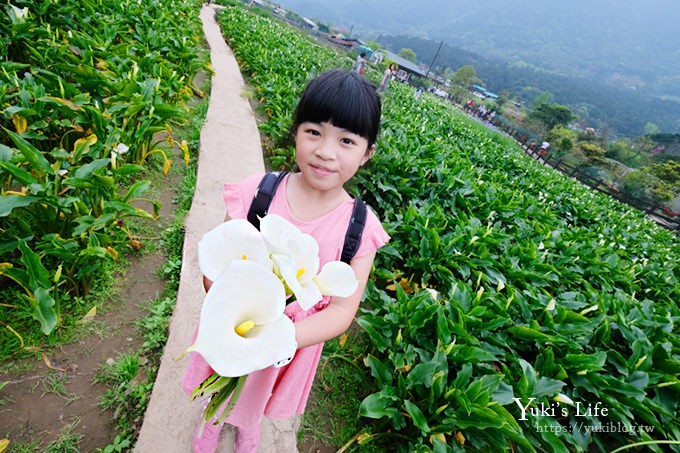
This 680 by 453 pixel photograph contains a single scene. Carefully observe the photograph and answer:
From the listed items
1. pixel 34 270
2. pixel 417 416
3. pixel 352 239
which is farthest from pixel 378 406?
pixel 34 270

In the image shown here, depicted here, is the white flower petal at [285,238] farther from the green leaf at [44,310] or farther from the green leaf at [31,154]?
the green leaf at [31,154]

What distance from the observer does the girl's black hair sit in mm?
1200

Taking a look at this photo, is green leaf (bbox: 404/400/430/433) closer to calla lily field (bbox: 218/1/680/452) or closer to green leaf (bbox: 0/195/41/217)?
calla lily field (bbox: 218/1/680/452)

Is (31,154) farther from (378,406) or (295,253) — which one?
(378,406)

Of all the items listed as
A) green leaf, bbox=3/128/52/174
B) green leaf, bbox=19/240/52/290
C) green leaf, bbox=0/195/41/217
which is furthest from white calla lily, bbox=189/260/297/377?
green leaf, bbox=3/128/52/174

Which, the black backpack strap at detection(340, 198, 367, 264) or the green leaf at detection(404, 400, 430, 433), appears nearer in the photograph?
the black backpack strap at detection(340, 198, 367, 264)

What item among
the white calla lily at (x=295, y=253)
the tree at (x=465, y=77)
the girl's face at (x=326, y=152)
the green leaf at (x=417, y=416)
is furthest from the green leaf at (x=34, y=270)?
the tree at (x=465, y=77)

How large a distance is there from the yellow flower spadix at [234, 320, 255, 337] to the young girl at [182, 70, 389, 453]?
0.41m

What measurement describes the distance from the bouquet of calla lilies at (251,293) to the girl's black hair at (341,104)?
614 mm

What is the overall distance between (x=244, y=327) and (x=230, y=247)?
0.60 feet

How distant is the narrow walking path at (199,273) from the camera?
1.63m

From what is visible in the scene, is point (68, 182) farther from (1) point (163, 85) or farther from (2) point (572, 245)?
(2) point (572, 245)

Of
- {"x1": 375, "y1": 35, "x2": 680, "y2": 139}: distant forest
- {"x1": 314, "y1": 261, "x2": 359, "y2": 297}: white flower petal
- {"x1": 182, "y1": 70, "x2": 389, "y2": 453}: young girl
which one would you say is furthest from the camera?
{"x1": 375, "y1": 35, "x2": 680, "y2": 139}: distant forest

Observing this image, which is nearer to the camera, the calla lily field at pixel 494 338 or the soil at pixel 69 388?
the soil at pixel 69 388
